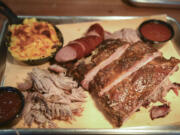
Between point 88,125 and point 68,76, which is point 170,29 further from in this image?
point 88,125

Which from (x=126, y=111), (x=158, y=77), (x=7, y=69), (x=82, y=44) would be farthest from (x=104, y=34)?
(x=7, y=69)

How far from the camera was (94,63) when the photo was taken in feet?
10.1

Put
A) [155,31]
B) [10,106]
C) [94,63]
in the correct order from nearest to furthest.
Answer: [10,106] < [94,63] < [155,31]

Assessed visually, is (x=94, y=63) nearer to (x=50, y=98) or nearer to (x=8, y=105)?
(x=50, y=98)

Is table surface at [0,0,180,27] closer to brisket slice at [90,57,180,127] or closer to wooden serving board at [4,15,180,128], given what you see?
wooden serving board at [4,15,180,128]

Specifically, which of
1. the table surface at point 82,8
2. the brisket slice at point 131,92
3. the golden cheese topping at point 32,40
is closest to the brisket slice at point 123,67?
the brisket slice at point 131,92

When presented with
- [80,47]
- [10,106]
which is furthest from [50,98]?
[80,47]

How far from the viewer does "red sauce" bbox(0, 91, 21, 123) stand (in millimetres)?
2506

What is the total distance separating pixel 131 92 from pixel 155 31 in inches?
68.8

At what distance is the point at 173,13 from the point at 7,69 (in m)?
4.52

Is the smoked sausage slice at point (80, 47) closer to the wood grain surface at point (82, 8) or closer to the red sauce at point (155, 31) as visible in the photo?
the red sauce at point (155, 31)

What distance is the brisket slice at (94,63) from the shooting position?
120 inches

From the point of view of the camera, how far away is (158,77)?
9.12 ft

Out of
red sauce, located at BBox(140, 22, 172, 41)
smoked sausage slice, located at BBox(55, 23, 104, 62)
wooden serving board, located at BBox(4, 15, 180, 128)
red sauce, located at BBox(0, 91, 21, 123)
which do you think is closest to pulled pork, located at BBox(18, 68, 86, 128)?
wooden serving board, located at BBox(4, 15, 180, 128)
